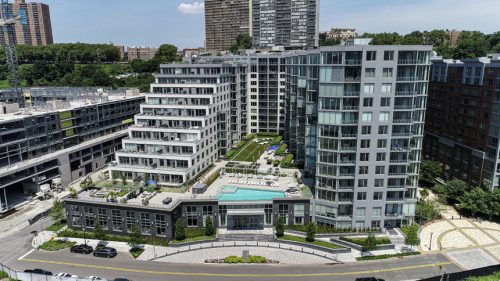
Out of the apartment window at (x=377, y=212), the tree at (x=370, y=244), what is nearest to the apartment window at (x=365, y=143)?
the apartment window at (x=377, y=212)

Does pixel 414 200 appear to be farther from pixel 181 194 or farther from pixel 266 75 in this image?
pixel 266 75

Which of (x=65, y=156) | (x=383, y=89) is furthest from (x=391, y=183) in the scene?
(x=65, y=156)

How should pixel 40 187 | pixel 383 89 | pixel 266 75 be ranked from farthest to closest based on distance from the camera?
pixel 266 75 → pixel 40 187 → pixel 383 89

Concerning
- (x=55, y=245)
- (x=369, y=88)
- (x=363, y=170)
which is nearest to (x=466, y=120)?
(x=363, y=170)

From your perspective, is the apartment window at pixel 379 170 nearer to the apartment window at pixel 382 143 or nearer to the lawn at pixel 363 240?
the apartment window at pixel 382 143

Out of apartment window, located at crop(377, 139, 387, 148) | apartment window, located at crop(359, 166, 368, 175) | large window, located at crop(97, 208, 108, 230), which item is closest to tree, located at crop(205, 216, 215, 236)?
large window, located at crop(97, 208, 108, 230)

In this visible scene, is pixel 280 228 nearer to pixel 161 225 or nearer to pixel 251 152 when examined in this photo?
pixel 161 225
